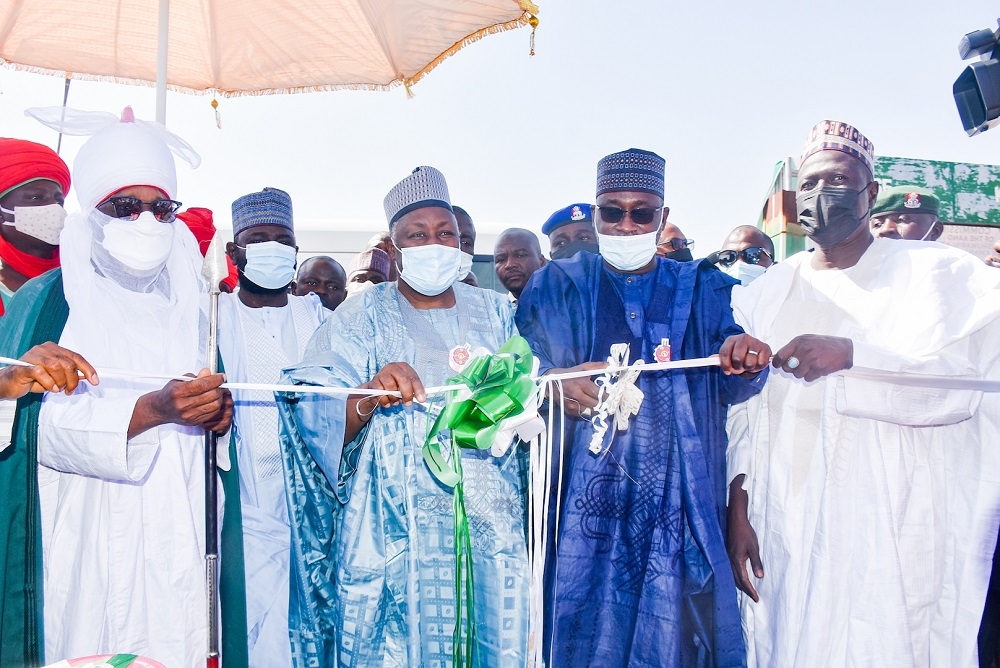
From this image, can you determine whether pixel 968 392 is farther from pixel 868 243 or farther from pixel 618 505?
pixel 618 505

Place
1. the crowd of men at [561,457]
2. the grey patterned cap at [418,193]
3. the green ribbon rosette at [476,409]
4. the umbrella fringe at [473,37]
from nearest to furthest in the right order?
the green ribbon rosette at [476,409] → the crowd of men at [561,457] → the grey patterned cap at [418,193] → the umbrella fringe at [473,37]

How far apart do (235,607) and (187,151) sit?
6.59 feet

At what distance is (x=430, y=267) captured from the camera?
2.86 metres

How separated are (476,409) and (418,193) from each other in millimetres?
1170

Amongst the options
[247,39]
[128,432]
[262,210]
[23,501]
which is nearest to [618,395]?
[128,432]

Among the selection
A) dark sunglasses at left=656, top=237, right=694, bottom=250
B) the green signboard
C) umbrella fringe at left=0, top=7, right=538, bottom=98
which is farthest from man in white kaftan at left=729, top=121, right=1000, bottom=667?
the green signboard

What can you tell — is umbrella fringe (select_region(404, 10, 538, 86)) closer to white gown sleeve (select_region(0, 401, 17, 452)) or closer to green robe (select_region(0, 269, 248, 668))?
green robe (select_region(0, 269, 248, 668))

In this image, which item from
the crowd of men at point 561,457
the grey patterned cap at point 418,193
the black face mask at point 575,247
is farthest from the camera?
the black face mask at point 575,247

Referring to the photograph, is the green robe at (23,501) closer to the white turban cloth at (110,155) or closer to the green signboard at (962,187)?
the white turban cloth at (110,155)

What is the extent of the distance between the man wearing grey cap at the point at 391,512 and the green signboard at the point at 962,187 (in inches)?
353

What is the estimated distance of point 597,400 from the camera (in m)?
2.52

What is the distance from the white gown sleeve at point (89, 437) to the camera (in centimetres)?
232

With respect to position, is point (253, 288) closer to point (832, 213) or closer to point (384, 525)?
point (384, 525)

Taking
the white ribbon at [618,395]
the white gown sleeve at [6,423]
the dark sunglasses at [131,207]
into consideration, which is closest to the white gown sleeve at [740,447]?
the white ribbon at [618,395]
